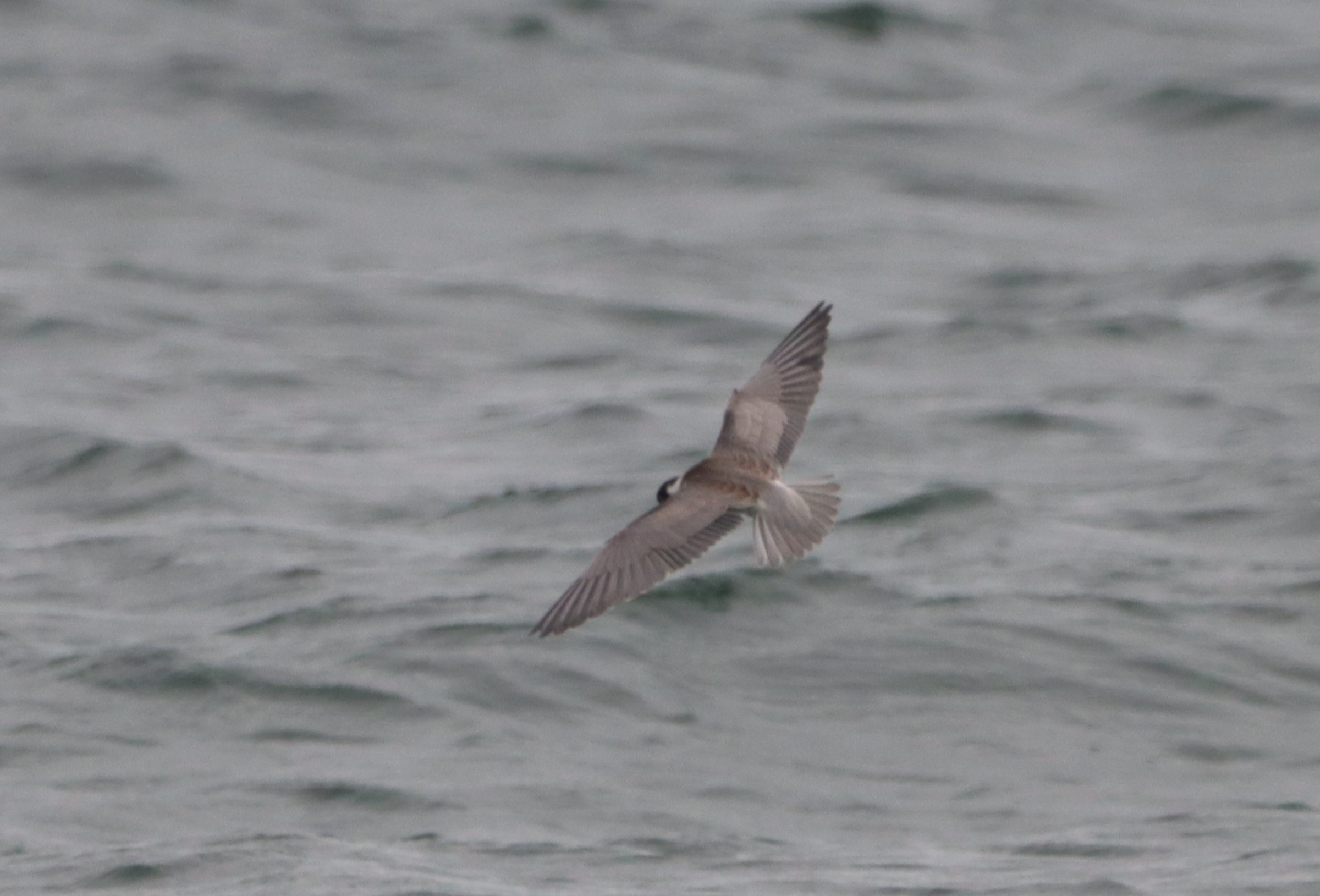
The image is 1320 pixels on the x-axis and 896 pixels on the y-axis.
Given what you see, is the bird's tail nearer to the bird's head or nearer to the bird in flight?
the bird in flight

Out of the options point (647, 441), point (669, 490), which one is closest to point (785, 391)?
point (669, 490)

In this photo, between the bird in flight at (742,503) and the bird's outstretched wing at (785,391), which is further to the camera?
the bird's outstretched wing at (785,391)

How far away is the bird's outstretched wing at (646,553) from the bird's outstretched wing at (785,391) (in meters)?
0.57

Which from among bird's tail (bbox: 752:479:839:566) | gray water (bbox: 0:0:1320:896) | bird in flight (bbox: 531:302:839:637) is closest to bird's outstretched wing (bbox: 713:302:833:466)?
bird in flight (bbox: 531:302:839:637)

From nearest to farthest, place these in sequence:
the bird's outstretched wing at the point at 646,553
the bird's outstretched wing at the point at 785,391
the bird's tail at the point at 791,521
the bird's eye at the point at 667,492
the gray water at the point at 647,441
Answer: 1. the bird's outstretched wing at the point at 646,553
2. the bird's tail at the point at 791,521
3. the bird's eye at the point at 667,492
4. the bird's outstretched wing at the point at 785,391
5. the gray water at the point at 647,441

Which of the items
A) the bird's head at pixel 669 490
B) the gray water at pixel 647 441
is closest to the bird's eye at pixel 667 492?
the bird's head at pixel 669 490

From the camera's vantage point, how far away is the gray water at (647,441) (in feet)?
28.8

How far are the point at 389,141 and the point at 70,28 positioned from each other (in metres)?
4.08

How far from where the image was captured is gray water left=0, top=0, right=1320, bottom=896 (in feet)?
28.8

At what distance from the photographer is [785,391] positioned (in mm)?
8016

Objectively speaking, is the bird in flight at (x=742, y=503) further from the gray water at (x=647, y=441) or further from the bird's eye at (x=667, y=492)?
the gray water at (x=647, y=441)

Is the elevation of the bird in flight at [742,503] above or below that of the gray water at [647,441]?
above

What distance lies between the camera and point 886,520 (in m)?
11.8

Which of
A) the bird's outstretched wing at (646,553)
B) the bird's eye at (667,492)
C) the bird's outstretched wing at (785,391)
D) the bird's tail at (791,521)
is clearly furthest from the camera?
the bird's outstretched wing at (785,391)
